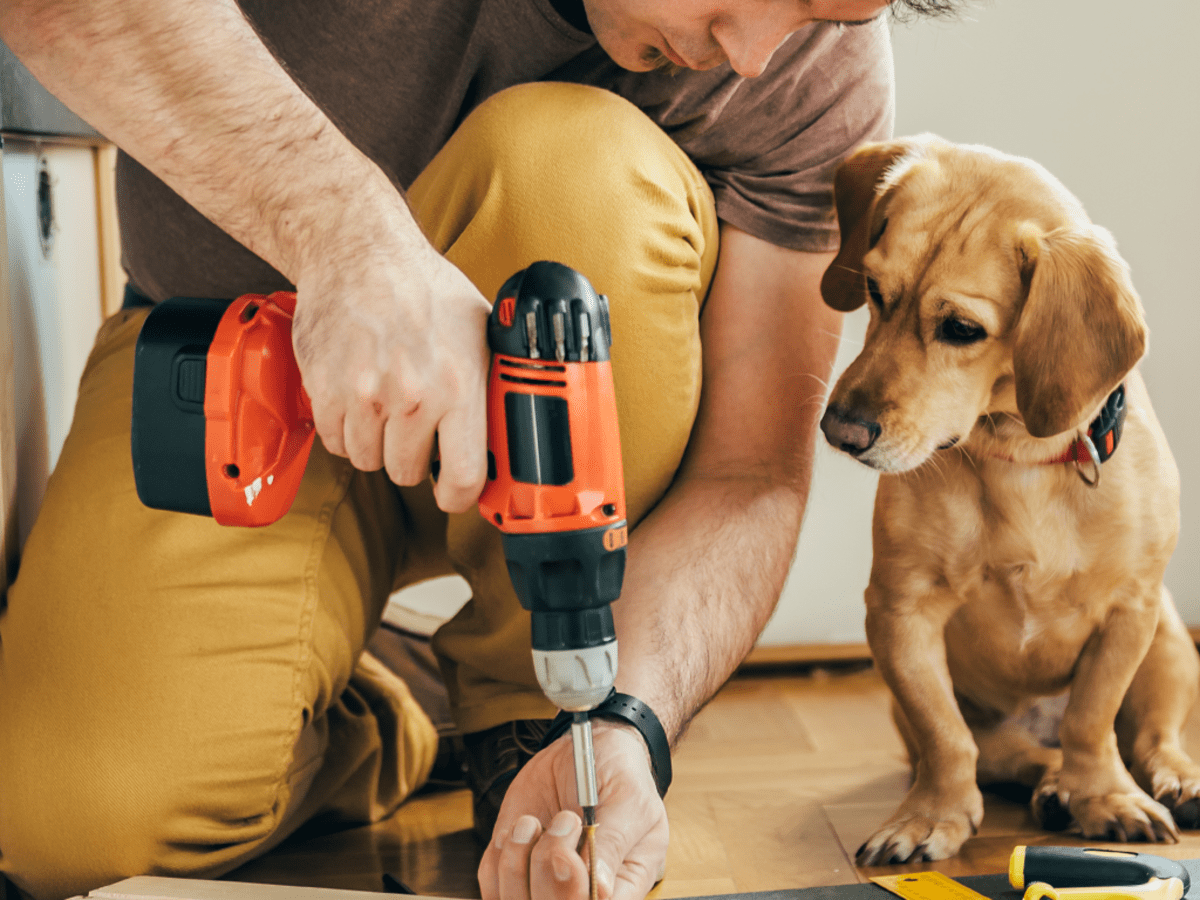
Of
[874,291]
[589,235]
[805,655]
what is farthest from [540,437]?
[805,655]

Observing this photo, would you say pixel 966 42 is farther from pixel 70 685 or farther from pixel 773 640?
pixel 70 685

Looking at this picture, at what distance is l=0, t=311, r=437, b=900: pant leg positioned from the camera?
982 millimetres

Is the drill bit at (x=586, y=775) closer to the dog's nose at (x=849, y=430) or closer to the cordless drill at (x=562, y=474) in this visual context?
the cordless drill at (x=562, y=474)

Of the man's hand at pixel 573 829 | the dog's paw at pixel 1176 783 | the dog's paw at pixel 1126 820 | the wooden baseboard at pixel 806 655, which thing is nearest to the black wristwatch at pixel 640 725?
the man's hand at pixel 573 829

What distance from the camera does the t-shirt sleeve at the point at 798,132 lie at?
117 centimetres

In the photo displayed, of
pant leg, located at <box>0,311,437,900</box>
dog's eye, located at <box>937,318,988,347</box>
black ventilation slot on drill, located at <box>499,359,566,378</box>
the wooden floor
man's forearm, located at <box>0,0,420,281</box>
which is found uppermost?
man's forearm, located at <box>0,0,420,281</box>

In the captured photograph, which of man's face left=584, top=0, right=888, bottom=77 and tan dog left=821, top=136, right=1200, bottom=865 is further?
tan dog left=821, top=136, right=1200, bottom=865

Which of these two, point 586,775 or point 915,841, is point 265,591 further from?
point 915,841

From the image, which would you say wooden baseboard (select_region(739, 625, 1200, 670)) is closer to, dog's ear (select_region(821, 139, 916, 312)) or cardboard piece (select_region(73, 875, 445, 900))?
dog's ear (select_region(821, 139, 916, 312))

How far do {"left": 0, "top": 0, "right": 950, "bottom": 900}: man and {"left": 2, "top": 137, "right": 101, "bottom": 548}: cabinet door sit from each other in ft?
0.21

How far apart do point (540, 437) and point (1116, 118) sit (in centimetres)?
129

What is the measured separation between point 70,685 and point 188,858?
0.61 feet

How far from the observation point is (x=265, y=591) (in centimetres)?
107

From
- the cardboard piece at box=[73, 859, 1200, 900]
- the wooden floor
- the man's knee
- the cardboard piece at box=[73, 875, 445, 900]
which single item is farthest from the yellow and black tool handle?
the man's knee
